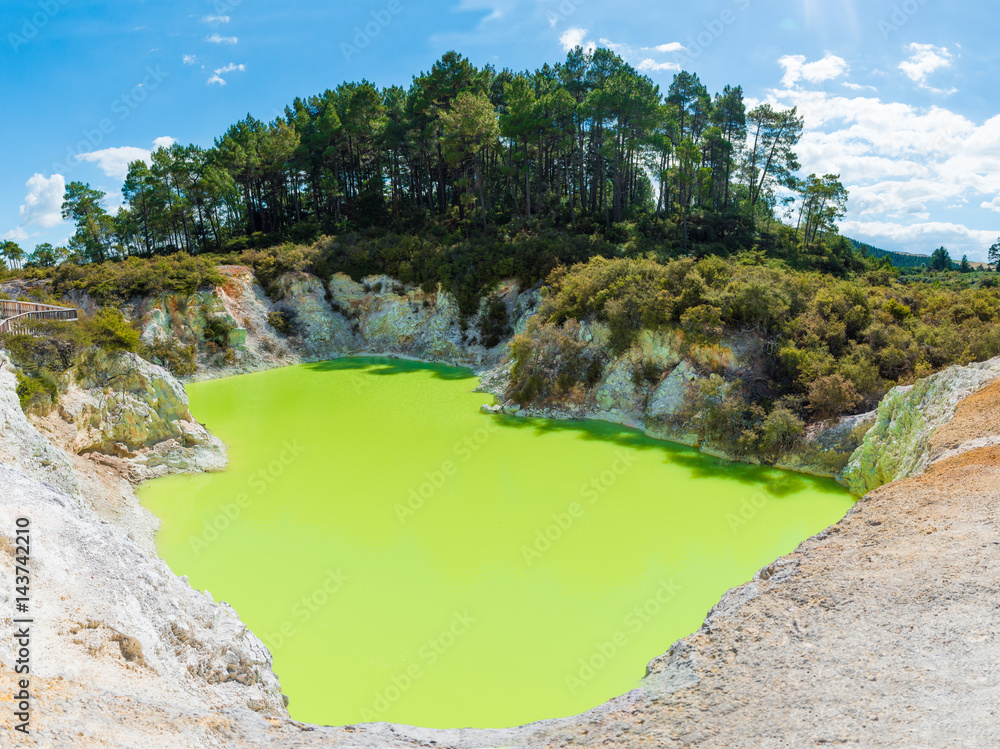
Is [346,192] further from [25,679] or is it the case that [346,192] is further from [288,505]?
[25,679]

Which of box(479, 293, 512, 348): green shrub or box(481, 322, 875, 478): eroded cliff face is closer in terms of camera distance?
box(481, 322, 875, 478): eroded cliff face

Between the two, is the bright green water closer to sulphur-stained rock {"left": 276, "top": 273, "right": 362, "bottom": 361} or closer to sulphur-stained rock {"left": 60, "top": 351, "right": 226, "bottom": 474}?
sulphur-stained rock {"left": 60, "top": 351, "right": 226, "bottom": 474}

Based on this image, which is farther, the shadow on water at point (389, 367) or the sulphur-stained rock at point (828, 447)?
the shadow on water at point (389, 367)

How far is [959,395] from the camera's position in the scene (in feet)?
40.7
